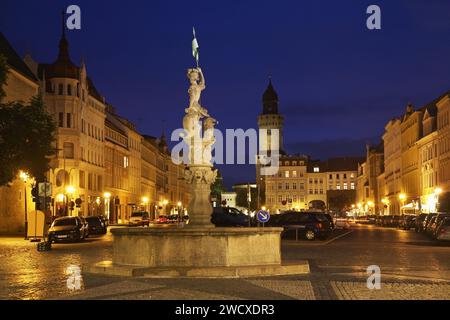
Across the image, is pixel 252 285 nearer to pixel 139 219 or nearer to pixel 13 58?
pixel 139 219

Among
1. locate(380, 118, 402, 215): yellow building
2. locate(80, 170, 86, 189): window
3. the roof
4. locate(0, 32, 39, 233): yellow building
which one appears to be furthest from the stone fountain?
locate(380, 118, 402, 215): yellow building

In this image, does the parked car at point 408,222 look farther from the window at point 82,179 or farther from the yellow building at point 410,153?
the window at point 82,179

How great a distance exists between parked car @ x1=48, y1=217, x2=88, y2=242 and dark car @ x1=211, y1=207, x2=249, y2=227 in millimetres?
8387

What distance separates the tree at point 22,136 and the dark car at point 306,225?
1426cm

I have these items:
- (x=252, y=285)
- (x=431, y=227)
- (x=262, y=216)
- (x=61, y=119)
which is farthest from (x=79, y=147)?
(x=252, y=285)

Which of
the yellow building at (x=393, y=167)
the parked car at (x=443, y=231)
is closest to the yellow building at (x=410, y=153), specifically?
the yellow building at (x=393, y=167)

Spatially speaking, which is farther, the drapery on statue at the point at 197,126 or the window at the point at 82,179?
the window at the point at 82,179

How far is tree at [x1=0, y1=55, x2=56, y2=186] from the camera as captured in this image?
131 ft

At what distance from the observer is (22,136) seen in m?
40.7

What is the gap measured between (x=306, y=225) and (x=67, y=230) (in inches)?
533

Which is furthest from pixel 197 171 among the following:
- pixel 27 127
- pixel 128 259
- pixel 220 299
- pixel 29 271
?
pixel 27 127

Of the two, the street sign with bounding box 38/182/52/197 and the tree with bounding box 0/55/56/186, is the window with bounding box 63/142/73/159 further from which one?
the street sign with bounding box 38/182/52/197

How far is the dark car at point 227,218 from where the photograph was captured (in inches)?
1921

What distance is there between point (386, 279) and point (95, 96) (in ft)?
260
